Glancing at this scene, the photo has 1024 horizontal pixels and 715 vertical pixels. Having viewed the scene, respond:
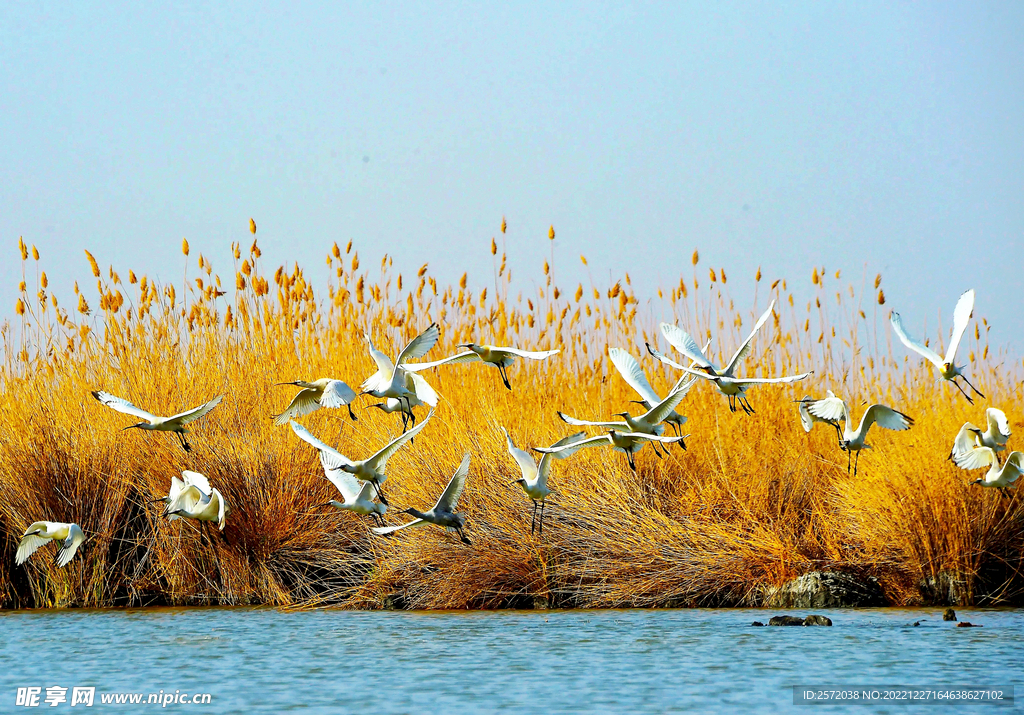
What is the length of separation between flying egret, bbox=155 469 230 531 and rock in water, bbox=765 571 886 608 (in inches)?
161

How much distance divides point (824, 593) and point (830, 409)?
1.82m

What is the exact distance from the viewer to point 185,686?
22.3 ft

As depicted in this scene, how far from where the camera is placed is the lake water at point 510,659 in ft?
20.8

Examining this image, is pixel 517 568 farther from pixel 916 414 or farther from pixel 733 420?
pixel 916 414

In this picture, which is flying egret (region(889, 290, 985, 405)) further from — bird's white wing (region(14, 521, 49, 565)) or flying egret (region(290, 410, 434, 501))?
bird's white wing (region(14, 521, 49, 565))

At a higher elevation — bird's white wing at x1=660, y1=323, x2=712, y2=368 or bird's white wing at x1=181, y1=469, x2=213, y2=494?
bird's white wing at x1=660, y1=323, x2=712, y2=368

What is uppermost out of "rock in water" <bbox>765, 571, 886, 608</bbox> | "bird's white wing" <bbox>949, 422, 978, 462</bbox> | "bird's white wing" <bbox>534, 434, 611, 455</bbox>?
"bird's white wing" <bbox>534, 434, 611, 455</bbox>

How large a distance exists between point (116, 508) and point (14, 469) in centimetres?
87

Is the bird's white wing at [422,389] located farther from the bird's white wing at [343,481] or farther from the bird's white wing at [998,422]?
the bird's white wing at [998,422]

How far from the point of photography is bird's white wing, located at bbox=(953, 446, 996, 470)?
8117 millimetres

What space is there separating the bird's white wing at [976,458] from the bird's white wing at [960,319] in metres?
1.17

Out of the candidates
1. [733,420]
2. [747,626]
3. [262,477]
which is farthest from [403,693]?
[733,420]

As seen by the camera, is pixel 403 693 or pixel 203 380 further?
pixel 203 380

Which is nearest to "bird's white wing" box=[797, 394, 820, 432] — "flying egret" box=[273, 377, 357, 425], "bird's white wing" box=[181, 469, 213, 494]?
"flying egret" box=[273, 377, 357, 425]
